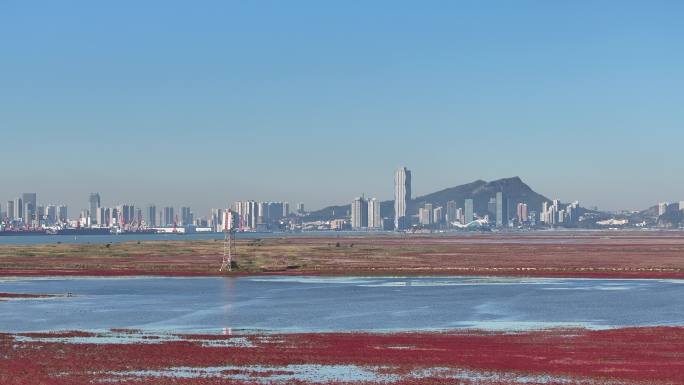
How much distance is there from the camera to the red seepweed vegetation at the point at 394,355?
34219mm

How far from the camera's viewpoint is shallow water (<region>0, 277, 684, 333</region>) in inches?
1992

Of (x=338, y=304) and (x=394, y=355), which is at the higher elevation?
(x=338, y=304)

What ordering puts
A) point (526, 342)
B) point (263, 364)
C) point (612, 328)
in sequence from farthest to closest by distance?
point (612, 328), point (526, 342), point (263, 364)

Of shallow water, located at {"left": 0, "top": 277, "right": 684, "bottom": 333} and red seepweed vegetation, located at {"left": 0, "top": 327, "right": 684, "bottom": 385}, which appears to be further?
shallow water, located at {"left": 0, "top": 277, "right": 684, "bottom": 333}

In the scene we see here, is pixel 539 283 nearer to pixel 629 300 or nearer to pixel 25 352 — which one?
pixel 629 300

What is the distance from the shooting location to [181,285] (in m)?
81.9

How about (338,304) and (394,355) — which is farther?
(338,304)

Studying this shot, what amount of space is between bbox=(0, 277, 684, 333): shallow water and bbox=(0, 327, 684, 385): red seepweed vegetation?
475 centimetres

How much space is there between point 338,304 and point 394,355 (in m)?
23.8

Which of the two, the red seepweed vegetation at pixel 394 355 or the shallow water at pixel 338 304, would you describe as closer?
the red seepweed vegetation at pixel 394 355

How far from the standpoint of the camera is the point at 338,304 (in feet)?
205

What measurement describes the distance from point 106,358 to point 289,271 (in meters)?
64.2

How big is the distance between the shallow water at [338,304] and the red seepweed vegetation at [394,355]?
475 centimetres

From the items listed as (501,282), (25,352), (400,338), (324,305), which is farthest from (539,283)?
(25,352)
